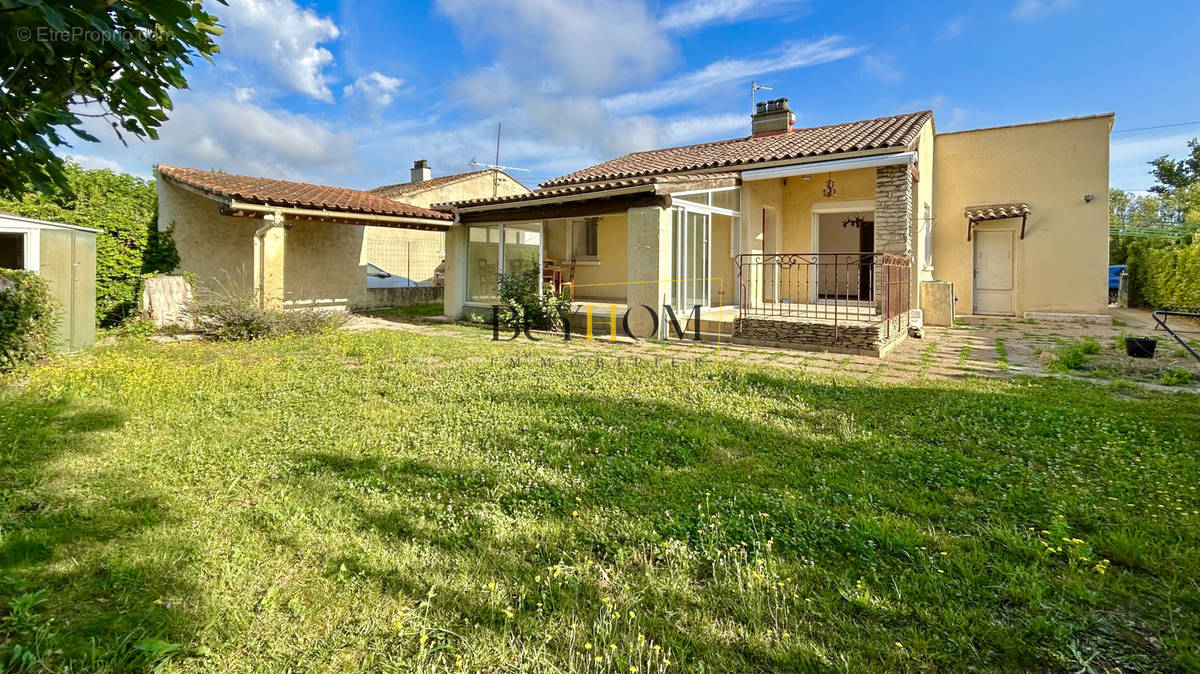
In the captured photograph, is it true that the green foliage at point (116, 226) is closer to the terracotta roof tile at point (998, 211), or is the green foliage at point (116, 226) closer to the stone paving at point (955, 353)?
the stone paving at point (955, 353)

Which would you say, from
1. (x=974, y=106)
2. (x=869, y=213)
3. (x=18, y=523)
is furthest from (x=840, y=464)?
(x=974, y=106)

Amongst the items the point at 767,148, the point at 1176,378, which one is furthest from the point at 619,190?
the point at 1176,378

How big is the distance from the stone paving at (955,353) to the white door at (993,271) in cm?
220

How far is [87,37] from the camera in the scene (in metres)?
1.91

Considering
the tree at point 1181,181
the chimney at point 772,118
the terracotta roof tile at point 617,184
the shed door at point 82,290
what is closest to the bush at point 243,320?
the shed door at point 82,290

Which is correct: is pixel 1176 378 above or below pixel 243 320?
below

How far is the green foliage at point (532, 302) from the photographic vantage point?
40.2ft

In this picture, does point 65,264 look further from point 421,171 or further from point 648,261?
point 421,171

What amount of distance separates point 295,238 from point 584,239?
26.5ft

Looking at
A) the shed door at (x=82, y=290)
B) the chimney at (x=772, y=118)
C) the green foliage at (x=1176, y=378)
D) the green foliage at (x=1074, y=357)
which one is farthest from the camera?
the chimney at (x=772, y=118)

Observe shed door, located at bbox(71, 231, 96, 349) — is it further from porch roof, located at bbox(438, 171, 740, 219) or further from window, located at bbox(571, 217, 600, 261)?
window, located at bbox(571, 217, 600, 261)

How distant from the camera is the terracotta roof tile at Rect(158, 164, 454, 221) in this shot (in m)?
11.5

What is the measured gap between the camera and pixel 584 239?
1616 cm

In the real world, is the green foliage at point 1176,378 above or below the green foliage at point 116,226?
below
